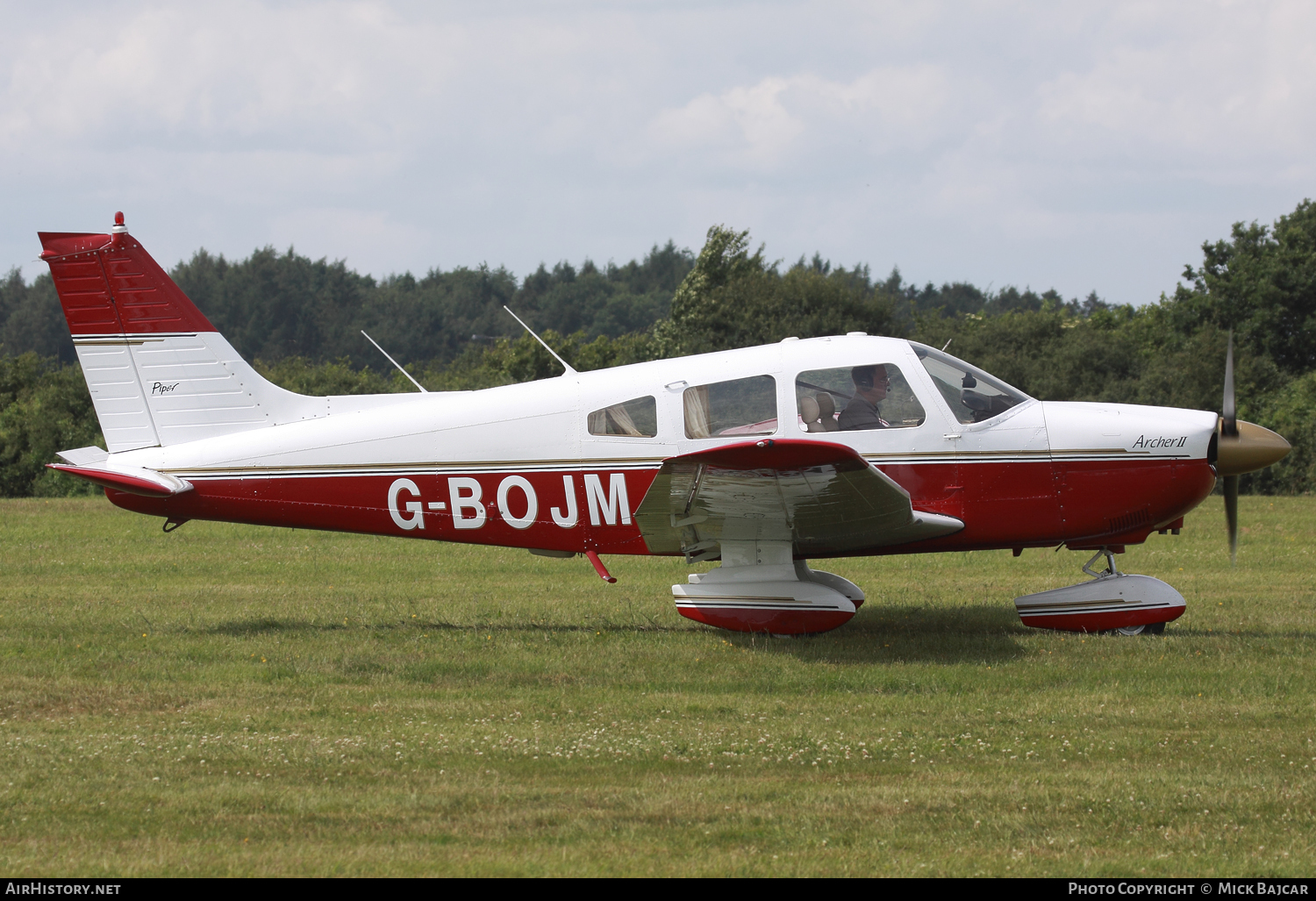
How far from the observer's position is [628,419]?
8.96m

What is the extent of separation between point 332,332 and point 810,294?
57.6 m

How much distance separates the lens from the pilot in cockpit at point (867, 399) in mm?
8703

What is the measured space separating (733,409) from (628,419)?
2.80 ft

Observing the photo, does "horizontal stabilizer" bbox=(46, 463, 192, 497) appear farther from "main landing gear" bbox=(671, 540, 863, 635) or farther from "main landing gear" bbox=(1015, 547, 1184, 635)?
"main landing gear" bbox=(1015, 547, 1184, 635)

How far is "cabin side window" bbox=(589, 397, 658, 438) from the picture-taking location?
8914 millimetres

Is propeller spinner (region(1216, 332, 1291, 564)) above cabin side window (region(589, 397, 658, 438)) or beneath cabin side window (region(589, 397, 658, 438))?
beneath

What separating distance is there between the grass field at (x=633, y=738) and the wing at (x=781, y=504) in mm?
826

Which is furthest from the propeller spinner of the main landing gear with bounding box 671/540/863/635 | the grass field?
the main landing gear with bounding box 671/540/863/635

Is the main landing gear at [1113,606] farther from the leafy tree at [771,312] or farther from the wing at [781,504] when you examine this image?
the leafy tree at [771,312]

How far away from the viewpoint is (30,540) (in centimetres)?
1655

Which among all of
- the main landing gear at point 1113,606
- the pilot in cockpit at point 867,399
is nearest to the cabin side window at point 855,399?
the pilot in cockpit at point 867,399

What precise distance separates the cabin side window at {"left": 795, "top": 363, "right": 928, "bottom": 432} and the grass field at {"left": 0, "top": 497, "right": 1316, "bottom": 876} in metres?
1.72

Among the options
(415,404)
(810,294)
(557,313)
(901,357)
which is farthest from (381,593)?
(557,313)
